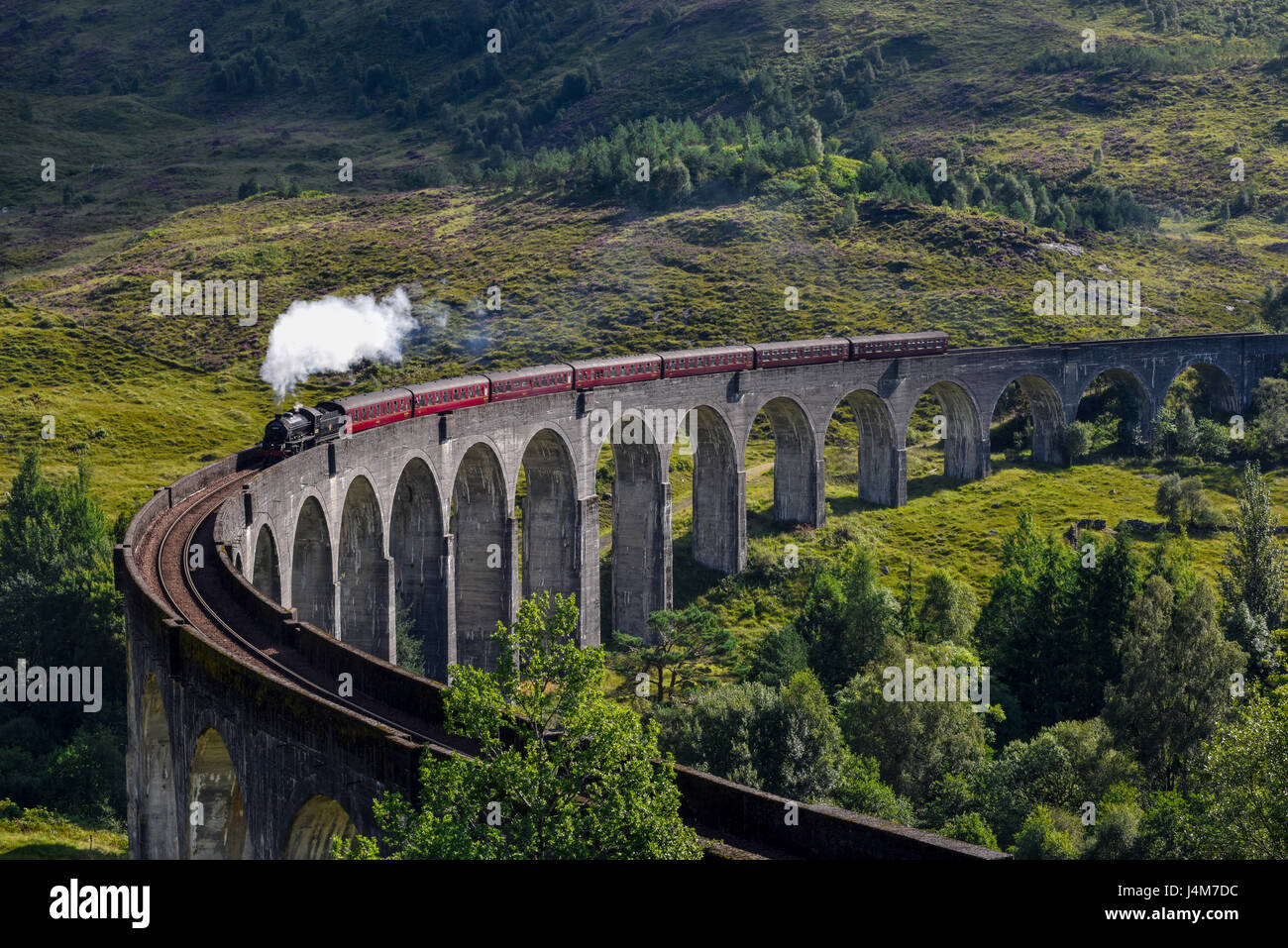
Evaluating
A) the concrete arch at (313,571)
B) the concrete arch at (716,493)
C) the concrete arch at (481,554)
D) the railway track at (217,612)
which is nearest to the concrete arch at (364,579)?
the concrete arch at (313,571)

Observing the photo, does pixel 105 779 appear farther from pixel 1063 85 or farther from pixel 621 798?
pixel 1063 85

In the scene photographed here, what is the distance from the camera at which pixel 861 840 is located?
27219 millimetres

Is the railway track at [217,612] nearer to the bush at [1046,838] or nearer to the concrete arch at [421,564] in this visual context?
the concrete arch at [421,564]

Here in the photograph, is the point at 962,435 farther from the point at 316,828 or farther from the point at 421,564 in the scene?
the point at 316,828

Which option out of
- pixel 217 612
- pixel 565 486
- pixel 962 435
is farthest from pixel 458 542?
pixel 962 435

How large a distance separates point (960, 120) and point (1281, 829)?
148882mm

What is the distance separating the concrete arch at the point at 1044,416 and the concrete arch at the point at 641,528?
32776 mm

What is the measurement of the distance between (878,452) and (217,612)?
55.4 metres

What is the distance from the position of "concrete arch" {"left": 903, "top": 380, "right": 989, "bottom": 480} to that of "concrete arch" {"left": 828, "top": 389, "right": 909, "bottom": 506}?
5920 mm

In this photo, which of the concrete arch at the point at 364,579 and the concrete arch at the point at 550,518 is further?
the concrete arch at the point at 550,518

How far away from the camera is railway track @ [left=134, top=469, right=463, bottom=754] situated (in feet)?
107

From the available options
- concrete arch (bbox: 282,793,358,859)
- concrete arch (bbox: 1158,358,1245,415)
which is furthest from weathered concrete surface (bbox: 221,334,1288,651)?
concrete arch (bbox: 282,793,358,859)

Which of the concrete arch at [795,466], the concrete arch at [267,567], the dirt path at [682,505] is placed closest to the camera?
the concrete arch at [267,567]

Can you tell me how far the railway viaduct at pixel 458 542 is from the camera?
1227 inches
